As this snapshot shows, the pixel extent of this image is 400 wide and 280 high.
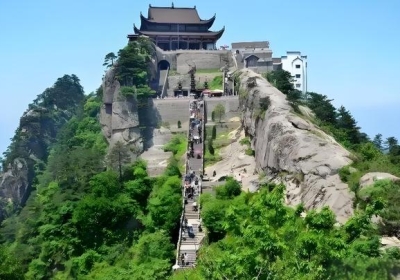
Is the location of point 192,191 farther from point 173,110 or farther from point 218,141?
point 173,110

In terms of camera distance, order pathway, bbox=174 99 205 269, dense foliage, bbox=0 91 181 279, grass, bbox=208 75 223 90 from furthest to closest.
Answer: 1. grass, bbox=208 75 223 90
2. dense foliage, bbox=0 91 181 279
3. pathway, bbox=174 99 205 269

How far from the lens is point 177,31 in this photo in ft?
205

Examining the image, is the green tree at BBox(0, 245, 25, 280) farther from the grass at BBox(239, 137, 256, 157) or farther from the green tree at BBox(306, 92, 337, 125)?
the green tree at BBox(306, 92, 337, 125)

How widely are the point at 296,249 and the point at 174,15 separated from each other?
168ft

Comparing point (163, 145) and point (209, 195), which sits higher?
point (163, 145)

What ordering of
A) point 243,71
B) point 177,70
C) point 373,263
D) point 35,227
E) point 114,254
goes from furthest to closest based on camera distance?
point 177,70, point 243,71, point 35,227, point 114,254, point 373,263

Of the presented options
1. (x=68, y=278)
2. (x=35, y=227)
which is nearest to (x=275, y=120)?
(x=68, y=278)

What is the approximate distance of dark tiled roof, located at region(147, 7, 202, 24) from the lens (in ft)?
207

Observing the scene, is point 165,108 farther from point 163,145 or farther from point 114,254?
point 114,254

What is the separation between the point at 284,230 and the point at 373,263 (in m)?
2.98

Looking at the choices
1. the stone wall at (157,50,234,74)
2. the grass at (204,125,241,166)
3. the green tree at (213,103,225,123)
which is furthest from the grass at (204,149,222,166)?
A: the stone wall at (157,50,234,74)

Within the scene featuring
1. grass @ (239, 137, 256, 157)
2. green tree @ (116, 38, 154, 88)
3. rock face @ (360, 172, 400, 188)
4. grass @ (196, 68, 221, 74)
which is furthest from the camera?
grass @ (196, 68, 221, 74)

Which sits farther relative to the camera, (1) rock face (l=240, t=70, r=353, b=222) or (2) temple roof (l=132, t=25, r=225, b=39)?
(2) temple roof (l=132, t=25, r=225, b=39)

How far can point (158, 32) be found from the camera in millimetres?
62062
